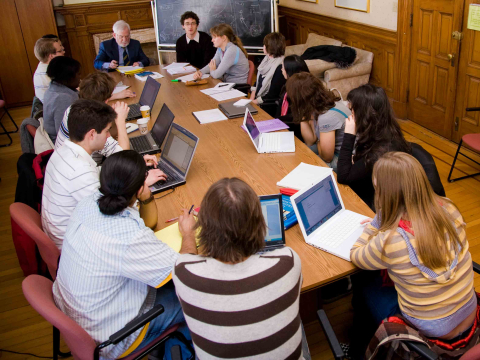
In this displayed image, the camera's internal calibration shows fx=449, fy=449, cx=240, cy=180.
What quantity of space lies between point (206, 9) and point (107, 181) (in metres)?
5.33

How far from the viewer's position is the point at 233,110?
3496mm

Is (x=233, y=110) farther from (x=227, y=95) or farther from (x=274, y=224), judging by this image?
(x=274, y=224)

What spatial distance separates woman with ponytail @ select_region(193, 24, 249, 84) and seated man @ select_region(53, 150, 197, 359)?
9.38 feet

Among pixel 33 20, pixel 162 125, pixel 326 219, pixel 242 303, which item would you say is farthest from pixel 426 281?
pixel 33 20

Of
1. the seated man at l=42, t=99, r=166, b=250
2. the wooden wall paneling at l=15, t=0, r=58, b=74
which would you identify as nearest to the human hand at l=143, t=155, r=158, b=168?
the seated man at l=42, t=99, r=166, b=250

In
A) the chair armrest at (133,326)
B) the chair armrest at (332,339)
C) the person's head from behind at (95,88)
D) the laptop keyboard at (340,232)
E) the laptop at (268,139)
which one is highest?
the person's head from behind at (95,88)

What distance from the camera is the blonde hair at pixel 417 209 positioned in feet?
5.10

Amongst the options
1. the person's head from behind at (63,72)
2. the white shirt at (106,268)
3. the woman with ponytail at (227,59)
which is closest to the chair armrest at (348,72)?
the woman with ponytail at (227,59)

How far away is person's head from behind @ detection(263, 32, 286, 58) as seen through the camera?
13.3 feet

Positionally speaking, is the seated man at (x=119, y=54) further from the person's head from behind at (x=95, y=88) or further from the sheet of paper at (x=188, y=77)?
the person's head from behind at (x=95, y=88)

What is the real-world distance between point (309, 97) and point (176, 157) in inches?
36.3

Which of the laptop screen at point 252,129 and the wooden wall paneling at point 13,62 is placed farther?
the wooden wall paneling at point 13,62

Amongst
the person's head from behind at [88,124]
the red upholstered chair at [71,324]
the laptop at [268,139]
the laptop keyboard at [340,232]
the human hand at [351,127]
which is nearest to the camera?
the red upholstered chair at [71,324]

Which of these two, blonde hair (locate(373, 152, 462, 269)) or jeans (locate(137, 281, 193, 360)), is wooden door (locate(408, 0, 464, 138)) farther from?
jeans (locate(137, 281, 193, 360))
